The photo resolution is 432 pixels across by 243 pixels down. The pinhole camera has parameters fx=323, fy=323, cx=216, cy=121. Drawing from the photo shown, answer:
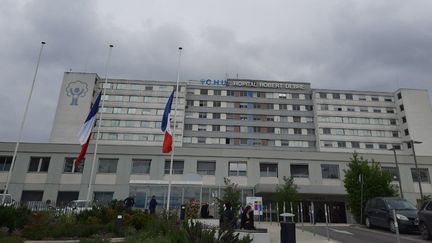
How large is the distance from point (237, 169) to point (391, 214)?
75.8 ft

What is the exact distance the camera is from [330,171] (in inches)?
1523

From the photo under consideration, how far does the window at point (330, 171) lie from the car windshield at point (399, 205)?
877 inches

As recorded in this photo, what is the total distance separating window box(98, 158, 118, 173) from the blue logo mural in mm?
29094

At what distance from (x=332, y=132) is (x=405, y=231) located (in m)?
53.1

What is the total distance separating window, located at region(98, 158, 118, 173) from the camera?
121 feet

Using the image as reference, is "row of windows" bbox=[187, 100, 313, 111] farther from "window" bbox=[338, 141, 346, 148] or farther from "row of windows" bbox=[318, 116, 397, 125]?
"window" bbox=[338, 141, 346, 148]

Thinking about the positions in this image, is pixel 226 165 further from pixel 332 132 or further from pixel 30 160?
pixel 332 132

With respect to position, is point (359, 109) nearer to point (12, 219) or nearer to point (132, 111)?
point (132, 111)

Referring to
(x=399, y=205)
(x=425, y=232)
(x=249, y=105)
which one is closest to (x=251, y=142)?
(x=249, y=105)

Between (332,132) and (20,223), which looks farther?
(332,132)

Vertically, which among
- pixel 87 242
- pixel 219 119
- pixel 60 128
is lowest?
pixel 87 242

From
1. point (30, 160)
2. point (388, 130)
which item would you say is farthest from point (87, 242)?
point (388, 130)

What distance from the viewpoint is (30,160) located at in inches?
1442

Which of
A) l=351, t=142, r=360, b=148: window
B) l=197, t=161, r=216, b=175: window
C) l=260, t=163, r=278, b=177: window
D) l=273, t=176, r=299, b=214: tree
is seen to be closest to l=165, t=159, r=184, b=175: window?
l=197, t=161, r=216, b=175: window
